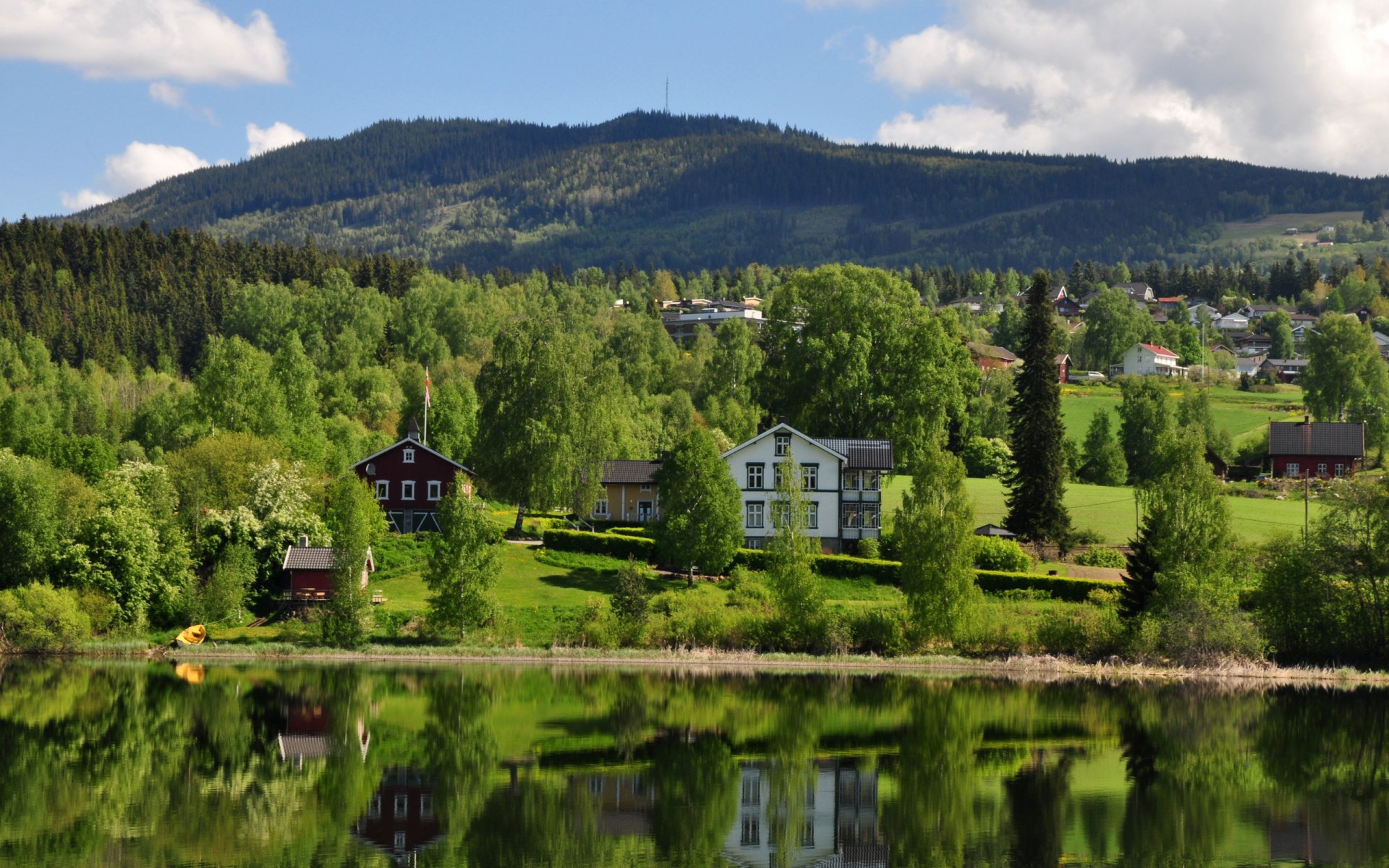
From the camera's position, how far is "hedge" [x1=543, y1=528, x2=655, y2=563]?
78.4m

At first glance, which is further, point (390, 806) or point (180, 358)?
point (180, 358)

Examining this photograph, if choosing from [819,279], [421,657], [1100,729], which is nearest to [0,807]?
→ [421,657]

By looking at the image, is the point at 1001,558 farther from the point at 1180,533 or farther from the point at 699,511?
the point at 699,511

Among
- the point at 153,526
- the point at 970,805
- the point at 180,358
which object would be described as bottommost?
the point at 970,805

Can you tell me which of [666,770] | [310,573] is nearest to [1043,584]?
[310,573]

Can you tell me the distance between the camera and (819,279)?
100062 millimetres

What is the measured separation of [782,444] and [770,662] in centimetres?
2529

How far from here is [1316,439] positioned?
369ft

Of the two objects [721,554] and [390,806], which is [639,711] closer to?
[390,806]

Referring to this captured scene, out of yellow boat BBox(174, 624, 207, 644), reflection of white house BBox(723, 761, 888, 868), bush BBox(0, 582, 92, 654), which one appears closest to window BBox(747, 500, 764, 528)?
yellow boat BBox(174, 624, 207, 644)

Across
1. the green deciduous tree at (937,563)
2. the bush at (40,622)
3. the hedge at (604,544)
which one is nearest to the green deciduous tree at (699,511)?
the hedge at (604,544)

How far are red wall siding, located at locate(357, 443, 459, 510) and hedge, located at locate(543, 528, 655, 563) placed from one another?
37.2 ft

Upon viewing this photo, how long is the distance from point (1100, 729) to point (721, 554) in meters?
28.1

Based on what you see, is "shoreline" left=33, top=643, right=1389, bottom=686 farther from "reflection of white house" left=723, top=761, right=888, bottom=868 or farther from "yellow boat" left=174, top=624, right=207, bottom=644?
"reflection of white house" left=723, top=761, right=888, bottom=868
